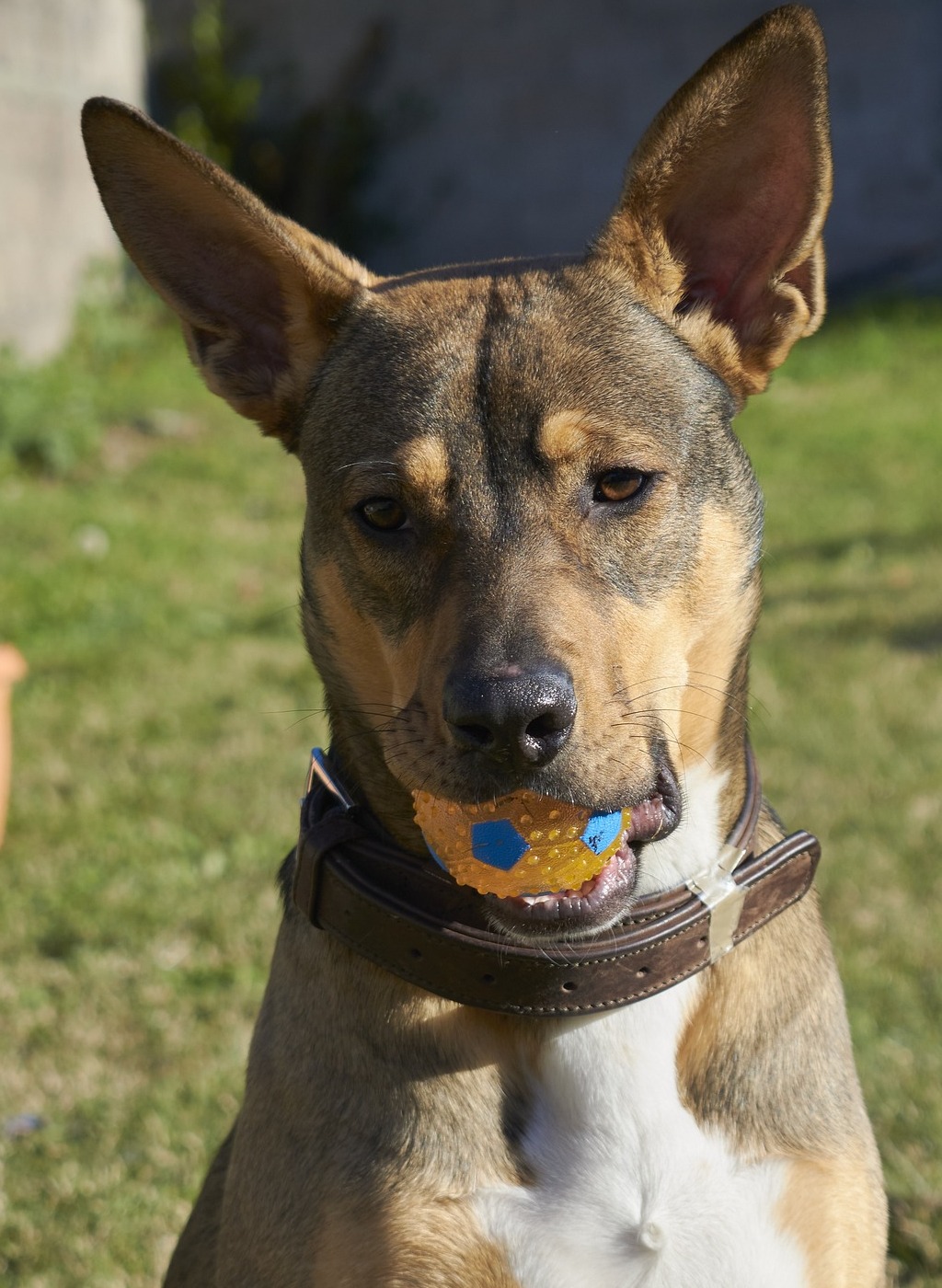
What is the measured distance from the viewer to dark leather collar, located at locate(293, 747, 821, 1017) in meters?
2.66

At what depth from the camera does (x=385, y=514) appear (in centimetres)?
294

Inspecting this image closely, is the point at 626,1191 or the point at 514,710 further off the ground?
the point at 514,710

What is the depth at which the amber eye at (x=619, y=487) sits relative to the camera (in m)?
2.89

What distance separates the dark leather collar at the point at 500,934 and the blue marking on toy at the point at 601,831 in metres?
0.19

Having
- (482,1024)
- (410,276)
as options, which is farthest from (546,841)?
(410,276)

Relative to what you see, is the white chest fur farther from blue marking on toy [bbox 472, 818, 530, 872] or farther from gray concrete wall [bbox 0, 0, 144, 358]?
gray concrete wall [bbox 0, 0, 144, 358]

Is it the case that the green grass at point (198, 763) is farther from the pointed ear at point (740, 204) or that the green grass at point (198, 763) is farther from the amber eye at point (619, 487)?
the pointed ear at point (740, 204)

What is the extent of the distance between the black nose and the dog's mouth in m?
0.29

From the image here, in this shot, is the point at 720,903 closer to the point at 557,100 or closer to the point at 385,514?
the point at 385,514

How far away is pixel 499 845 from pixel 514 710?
11.2 inches

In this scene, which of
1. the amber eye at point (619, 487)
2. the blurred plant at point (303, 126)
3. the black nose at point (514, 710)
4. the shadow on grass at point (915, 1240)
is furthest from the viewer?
the blurred plant at point (303, 126)

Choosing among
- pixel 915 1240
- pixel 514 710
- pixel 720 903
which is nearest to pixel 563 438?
pixel 514 710

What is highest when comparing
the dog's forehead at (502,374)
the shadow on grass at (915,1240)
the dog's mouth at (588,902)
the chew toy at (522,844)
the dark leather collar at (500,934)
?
the dog's forehead at (502,374)

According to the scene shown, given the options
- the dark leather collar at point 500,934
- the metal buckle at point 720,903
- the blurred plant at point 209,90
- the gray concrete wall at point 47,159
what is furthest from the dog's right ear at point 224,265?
the blurred plant at point 209,90
